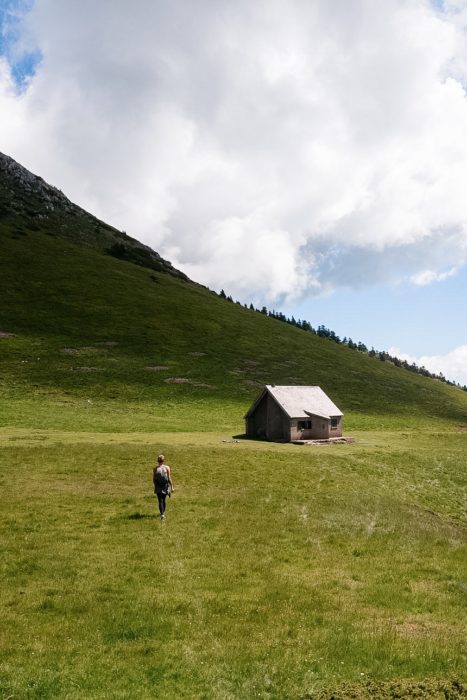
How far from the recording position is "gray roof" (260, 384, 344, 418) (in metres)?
68.1

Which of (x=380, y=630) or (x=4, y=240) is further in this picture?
(x=4, y=240)

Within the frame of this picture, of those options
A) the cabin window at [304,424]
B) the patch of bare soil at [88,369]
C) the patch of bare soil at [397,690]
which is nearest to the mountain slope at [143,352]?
the patch of bare soil at [88,369]

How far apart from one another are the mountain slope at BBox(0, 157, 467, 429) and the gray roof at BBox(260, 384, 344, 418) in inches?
412

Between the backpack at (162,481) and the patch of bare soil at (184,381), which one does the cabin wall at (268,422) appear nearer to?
the patch of bare soil at (184,381)

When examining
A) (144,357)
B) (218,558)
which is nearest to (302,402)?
(144,357)

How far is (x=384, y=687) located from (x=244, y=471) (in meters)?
31.3

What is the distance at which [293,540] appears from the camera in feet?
89.8

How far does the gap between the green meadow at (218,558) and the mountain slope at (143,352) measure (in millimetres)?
2601

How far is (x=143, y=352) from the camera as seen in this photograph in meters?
112

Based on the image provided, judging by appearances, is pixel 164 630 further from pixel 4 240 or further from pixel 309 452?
pixel 4 240

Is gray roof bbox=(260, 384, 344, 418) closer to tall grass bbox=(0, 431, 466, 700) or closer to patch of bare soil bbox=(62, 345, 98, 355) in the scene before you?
tall grass bbox=(0, 431, 466, 700)

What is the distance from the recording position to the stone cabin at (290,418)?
221 ft

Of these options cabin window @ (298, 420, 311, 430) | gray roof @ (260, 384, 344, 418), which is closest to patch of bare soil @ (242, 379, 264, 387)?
gray roof @ (260, 384, 344, 418)

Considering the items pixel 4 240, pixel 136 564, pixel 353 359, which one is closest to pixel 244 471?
pixel 136 564
